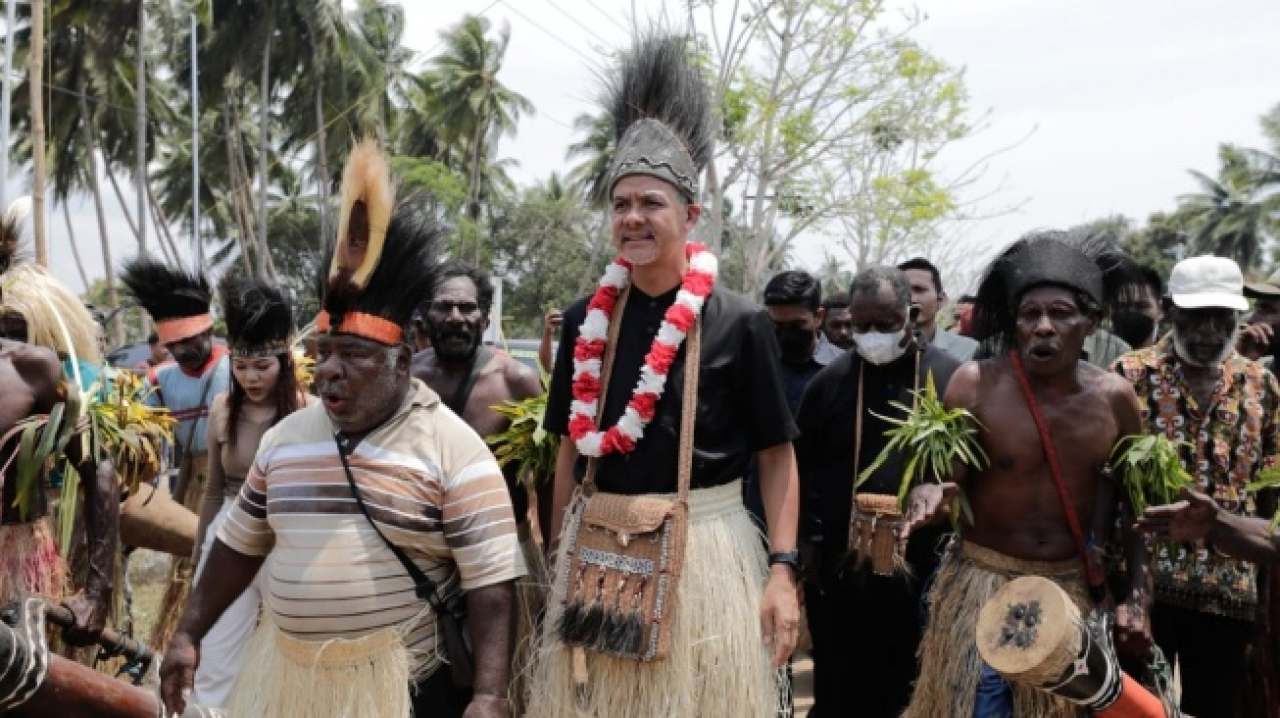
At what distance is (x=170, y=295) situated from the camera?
6078 millimetres

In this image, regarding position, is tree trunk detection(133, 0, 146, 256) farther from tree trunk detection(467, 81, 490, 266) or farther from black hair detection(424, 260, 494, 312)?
black hair detection(424, 260, 494, 312)

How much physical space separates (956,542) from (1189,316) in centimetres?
130

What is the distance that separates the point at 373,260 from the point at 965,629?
2.37 meters

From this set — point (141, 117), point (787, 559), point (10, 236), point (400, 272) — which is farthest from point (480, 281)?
point (141, 117)

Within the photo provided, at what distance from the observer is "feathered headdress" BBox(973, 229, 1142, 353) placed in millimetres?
4102

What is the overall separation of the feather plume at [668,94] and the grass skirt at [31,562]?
→ 284cm

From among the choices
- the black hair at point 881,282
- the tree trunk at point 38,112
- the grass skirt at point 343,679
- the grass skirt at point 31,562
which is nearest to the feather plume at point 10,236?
the grass skirt at point 31,562

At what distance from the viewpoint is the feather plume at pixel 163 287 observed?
6.01 metres

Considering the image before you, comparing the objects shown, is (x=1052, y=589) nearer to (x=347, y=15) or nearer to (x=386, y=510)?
(x=386, y=510)

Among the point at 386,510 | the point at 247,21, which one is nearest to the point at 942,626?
the point at 386,510

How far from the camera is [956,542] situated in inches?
176

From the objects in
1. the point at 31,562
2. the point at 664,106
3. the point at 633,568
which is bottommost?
the point at 31,562

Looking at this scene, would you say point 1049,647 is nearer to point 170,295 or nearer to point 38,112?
point 170,295

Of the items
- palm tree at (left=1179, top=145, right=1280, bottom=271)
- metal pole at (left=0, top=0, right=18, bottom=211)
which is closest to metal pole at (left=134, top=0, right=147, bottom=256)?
metal pole at (left=0, top=0, right=18, bottom=211)
